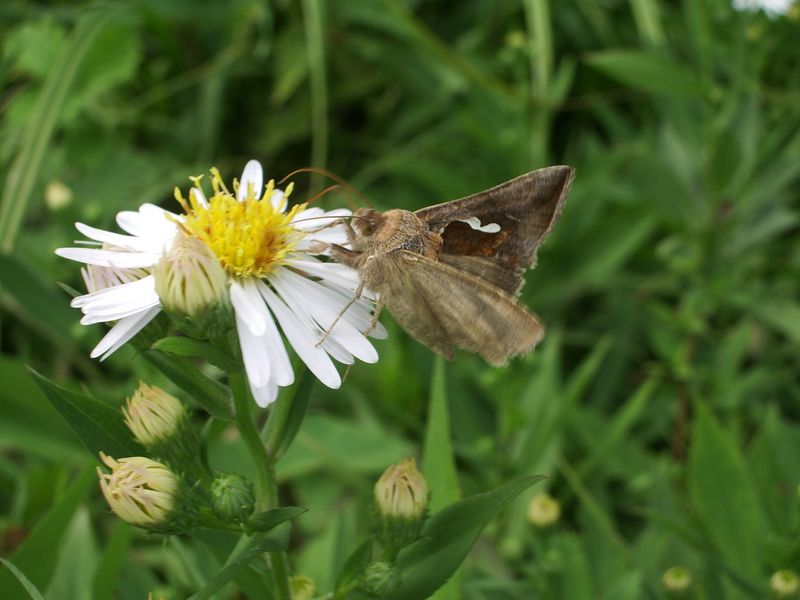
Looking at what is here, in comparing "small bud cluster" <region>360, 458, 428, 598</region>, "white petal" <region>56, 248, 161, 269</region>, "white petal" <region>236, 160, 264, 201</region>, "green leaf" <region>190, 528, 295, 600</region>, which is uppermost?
"white petal" <region>236, 160, 264, 201</region>

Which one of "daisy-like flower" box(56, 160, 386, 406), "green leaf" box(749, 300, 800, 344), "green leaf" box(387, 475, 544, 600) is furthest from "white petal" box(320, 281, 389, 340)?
"green leaf" box(749, 300, 800, 344)

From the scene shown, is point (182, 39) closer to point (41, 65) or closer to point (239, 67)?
point (239, 67)

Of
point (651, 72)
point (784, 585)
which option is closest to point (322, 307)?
point (784, 585)

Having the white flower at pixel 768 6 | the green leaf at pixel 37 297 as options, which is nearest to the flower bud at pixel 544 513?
the green leaf at pixel 37 297

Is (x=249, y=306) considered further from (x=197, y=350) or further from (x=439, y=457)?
(x=439, y=457)

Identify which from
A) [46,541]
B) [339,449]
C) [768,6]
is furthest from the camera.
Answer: [768,6]

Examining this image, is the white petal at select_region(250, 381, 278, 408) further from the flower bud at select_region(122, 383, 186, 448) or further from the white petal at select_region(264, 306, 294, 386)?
the flower bud at select_region(122, 383, 186, 448)
